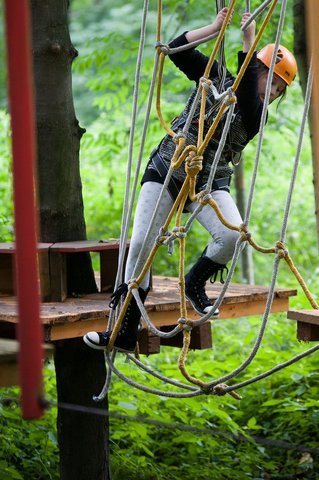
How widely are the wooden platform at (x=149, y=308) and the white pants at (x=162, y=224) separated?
0.65 ft

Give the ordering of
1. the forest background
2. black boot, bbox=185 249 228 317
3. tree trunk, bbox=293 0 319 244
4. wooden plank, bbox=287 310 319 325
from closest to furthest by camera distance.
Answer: wooden plank, bbox=287 310 319 325, black boot, bbox=185 249 228 317, the forest background, tree trunk, bbox=293 0 319 244

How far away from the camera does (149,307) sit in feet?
11.6

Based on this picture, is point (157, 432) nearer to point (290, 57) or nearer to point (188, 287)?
point (188, 287)

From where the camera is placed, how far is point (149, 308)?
355 cm

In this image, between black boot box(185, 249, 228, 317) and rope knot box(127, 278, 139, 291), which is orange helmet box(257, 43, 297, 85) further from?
rope knot box(127, 278, 139, 291)

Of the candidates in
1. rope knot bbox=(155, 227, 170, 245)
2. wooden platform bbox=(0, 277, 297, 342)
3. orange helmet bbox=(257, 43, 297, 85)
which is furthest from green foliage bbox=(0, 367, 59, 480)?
orange helmet bbox=(257, 43, 297, 85)

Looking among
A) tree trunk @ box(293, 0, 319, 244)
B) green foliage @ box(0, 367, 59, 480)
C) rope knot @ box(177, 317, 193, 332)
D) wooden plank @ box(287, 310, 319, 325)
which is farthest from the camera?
tree trunk @ box(293, 0, 319, 244)

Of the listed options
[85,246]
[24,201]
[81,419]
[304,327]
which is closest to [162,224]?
[85,246]

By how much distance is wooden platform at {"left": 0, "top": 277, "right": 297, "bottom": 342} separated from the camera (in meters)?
3.26

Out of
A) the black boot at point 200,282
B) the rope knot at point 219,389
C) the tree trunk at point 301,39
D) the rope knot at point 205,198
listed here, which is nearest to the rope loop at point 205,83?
the rope knot at point 205,198

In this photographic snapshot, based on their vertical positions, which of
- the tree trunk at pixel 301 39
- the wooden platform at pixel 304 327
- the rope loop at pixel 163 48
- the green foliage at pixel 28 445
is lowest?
the green foliage at pixel 28 445

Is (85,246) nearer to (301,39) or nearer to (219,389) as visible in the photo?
(219,389)

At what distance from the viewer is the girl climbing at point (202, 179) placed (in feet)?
11.0

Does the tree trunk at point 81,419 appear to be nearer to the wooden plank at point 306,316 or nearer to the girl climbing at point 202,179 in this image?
the girl climbing at point 202,179
